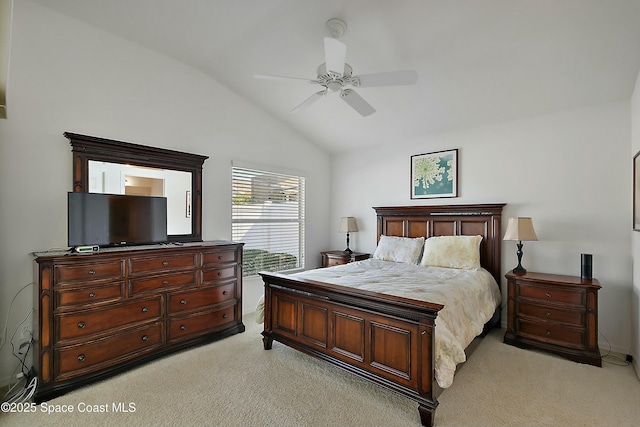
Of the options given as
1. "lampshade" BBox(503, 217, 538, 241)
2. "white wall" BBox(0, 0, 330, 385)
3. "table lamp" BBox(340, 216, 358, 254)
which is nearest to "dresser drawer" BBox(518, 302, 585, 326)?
"lampshade" BBox(503, 217, 538, 241)

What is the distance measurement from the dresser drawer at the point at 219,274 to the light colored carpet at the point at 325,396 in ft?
2.48

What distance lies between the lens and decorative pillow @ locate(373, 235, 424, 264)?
4195 millimetres

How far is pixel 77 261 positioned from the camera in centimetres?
250

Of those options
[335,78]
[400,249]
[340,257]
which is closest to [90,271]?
[335,78]

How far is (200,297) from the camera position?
333 centimetres

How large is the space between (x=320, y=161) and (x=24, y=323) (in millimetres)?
4299

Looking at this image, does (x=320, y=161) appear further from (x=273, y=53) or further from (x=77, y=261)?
(x=77, y=261)

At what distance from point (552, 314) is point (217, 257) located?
11.6 feet

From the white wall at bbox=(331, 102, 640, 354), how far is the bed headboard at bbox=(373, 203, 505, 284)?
13 centimetres

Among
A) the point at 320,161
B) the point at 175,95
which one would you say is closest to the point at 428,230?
the point at 320,161

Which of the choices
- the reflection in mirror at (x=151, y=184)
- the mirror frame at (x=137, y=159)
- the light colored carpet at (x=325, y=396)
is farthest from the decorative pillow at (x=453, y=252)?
the reflection in mirror at (x=151, y=184)

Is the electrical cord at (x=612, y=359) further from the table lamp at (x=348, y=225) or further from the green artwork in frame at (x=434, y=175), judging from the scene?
the table lamp at (x=348, y=225)

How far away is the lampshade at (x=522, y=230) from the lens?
133 inches

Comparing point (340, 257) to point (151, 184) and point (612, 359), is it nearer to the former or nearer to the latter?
point (151, 184)
